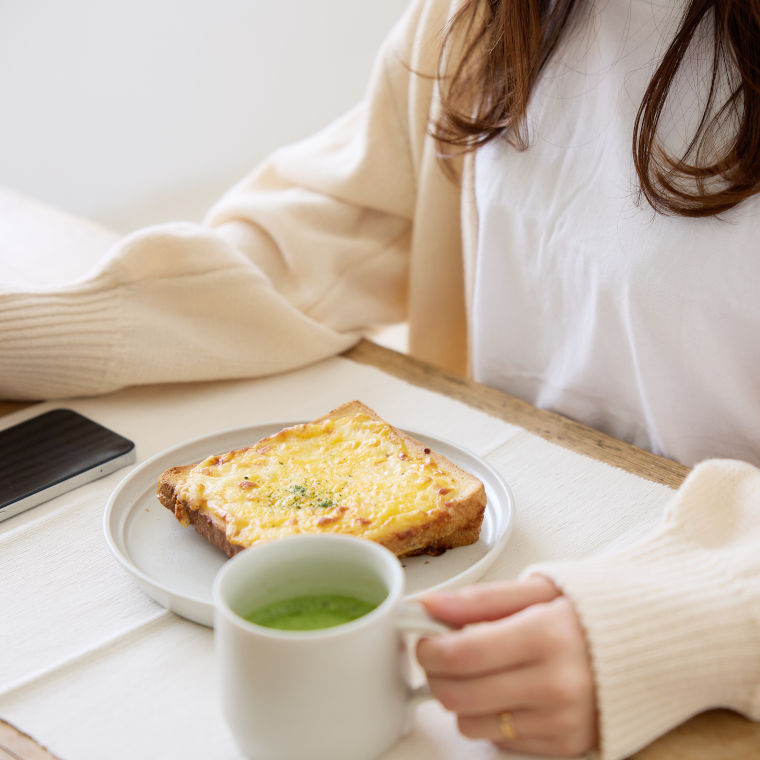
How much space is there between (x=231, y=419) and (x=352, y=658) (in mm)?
542

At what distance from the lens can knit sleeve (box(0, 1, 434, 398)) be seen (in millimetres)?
979

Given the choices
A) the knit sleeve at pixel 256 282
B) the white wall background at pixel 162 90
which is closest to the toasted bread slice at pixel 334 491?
the knit sleeve at pixel 256 282

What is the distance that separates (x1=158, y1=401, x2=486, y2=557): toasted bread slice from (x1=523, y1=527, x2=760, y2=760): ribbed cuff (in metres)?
0.14

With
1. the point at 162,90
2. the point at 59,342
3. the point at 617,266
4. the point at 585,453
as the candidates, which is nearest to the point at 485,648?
the point at 585,453

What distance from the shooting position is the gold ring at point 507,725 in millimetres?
513

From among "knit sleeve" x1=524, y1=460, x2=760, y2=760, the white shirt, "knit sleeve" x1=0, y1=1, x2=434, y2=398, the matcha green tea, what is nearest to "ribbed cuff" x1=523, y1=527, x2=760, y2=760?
"knit sleeve" x1=524, y1=460, x2=760, y2=760

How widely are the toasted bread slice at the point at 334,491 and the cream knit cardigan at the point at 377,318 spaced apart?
141 mm

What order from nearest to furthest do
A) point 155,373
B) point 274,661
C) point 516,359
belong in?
1. point 274,661
2. point 155,373
3. point 516,359

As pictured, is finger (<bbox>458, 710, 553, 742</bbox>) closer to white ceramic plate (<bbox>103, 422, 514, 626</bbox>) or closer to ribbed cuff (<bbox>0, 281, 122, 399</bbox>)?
white ceramic plate (<bbox>103, 422, 514, 626</bbox>)

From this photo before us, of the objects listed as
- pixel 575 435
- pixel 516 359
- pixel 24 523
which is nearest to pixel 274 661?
pixel 24 523

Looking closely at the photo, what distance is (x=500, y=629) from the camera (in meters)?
0.51

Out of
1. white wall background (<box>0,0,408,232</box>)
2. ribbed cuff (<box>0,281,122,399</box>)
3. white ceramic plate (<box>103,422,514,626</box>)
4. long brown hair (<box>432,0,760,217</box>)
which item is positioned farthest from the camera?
white wall background (<box>0,0,408,232</box>)

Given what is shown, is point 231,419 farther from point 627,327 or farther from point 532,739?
point 532,739

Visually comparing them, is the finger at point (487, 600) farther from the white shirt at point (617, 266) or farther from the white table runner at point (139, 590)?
the white shirt at point (617, 266)
